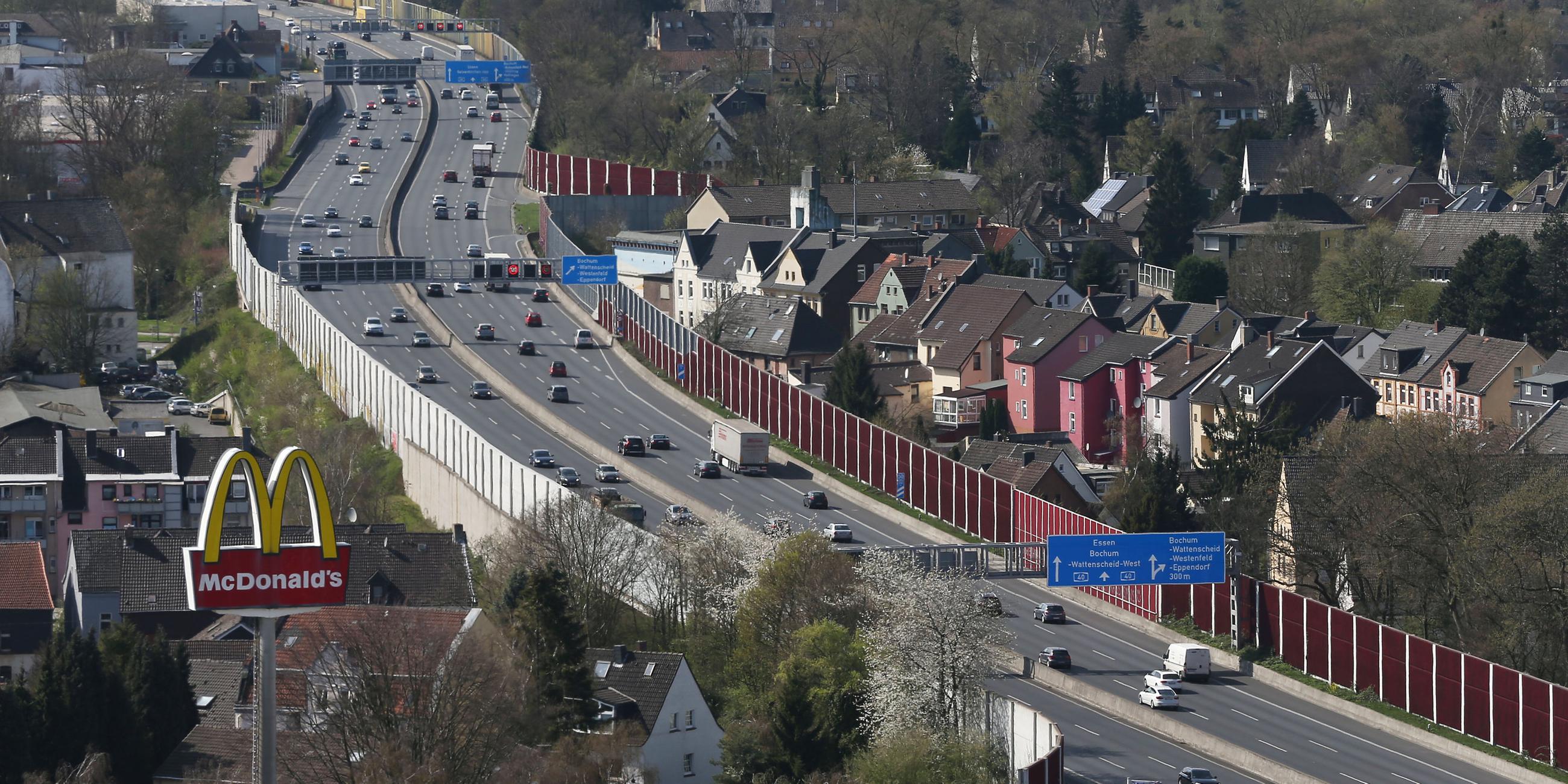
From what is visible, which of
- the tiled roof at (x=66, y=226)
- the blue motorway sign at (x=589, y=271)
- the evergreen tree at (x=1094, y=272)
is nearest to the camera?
the blue motorway sign at (x=589, y=271)

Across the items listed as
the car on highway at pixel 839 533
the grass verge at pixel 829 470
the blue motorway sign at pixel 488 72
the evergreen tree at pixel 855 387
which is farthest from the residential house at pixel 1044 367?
the blue motorway sign at pixel 488 72

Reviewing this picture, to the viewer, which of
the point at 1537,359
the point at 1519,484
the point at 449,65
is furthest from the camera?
the point at 449,65

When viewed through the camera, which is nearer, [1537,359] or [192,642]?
[192,642]

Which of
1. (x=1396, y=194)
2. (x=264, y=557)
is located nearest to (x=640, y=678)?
(x=264, y=557)

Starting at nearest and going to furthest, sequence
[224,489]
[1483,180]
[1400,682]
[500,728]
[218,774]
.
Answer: [224,489] → [500,728] → [218,774] → [1400,682] → [1483,180]

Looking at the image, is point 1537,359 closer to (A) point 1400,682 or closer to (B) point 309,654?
(A) point 1400,682

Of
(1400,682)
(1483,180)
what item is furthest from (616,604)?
(1483,180)

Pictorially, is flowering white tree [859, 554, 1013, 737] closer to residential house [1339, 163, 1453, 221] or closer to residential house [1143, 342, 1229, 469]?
residential house [1143, 342, 1229, 469]

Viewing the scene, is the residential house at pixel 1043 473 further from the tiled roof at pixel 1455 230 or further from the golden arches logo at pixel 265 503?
the golden arches logo at pixel 265 503
